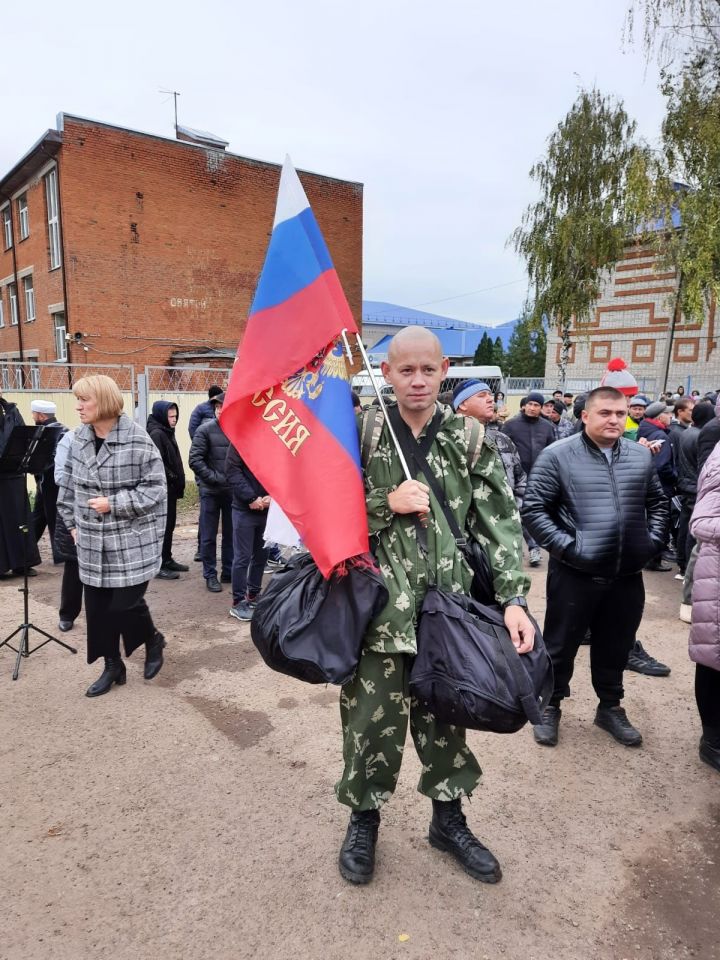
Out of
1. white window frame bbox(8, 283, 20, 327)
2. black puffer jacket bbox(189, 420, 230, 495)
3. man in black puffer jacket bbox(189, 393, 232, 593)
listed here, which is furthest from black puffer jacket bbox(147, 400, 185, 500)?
white window frame bbox(8, 283, 20, 327)

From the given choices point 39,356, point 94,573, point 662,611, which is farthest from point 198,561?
point 39,356

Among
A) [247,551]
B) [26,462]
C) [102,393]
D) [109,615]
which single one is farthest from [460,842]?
[26,462]

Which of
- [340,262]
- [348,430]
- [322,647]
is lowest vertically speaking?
[322,647]

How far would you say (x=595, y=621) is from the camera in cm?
367

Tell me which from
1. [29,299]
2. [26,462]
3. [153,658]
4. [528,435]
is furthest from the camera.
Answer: [29,299]

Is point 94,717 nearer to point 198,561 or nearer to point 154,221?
point 198,561

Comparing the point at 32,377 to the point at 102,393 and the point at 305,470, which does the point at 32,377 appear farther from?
the point at 305,470

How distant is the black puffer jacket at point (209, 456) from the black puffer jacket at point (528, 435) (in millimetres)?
3434

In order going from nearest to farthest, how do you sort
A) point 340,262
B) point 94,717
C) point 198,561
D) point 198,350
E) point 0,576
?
point 94,717 → point 0,576 → point 198,561 → point 198,350 → point 340,262

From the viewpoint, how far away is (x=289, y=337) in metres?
2.34

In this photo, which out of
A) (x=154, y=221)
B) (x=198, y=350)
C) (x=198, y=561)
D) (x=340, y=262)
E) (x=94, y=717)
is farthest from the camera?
(x=340, y=262)

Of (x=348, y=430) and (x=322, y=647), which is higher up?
(x=348, y=430)

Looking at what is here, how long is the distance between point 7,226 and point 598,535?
26.9 meters

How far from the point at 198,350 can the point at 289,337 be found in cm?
2127
